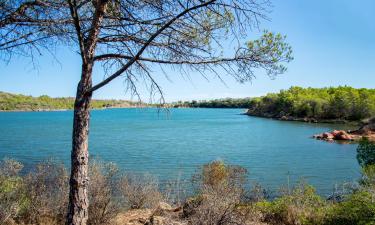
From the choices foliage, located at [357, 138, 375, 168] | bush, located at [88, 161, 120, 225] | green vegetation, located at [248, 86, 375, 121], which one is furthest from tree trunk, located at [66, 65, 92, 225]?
green vegetation, located at [248, 86, 375, 121]

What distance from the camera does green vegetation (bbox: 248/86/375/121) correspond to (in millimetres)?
85812

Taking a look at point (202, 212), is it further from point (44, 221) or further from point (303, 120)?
point (303, 120)

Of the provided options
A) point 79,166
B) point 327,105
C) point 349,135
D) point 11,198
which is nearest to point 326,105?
point 327,105

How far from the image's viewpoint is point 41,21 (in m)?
5.35

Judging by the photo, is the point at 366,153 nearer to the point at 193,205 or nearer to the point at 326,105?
the point at 193,205

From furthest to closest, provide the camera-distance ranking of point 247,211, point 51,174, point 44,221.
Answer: point 51,174 < point 44,221 < point 247,211

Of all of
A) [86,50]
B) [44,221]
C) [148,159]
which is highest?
[86,50]

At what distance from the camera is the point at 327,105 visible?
308ft

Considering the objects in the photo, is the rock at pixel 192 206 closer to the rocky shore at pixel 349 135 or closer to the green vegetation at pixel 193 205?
the green vegetation at pixel 193 205

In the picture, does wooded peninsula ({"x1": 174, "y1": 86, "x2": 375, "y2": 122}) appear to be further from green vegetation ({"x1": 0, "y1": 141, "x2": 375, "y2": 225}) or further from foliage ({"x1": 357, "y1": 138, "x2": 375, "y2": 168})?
green vegetation ({"x1": 0, "y1": 141, "x2": 375, "y2": 225})

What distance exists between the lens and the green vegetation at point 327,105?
85812mm

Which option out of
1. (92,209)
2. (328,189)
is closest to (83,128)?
(92,209)

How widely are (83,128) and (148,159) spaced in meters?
26.0

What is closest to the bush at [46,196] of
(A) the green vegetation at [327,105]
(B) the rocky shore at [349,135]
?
(B) the rocky shore at [349,135]
